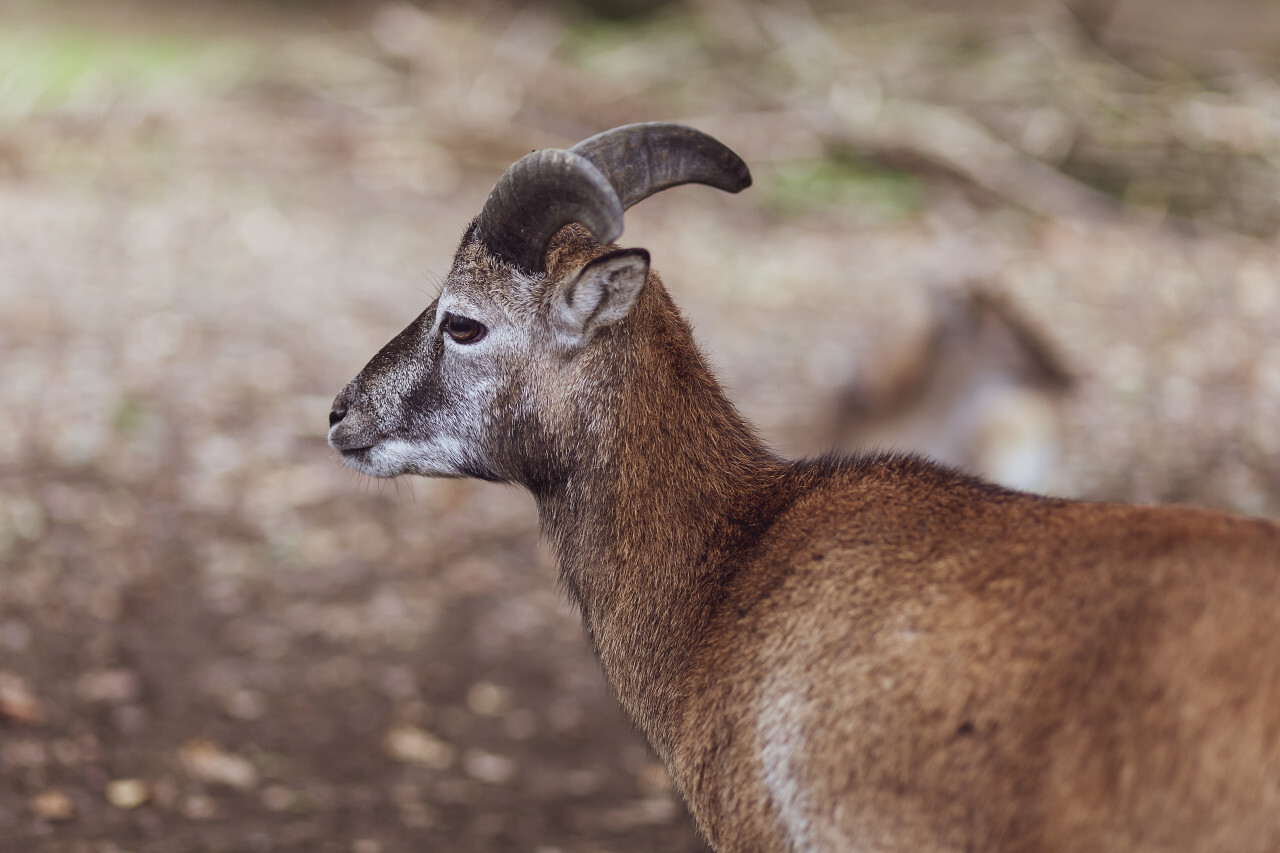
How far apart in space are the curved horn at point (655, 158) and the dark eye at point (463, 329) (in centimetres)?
58

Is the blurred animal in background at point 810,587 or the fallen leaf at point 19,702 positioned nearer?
the blurred animal in background at point 810,587

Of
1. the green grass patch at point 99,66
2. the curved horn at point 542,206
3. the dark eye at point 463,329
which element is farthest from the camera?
the green grass patch at point 99,66

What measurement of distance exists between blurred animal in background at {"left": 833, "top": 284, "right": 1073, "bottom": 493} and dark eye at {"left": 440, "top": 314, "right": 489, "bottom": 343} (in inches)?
199

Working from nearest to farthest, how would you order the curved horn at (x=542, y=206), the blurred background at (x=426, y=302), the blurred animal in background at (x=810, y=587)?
1. the blurred animal in background at (x=810, y=587)
2. the curved horn at (x=542, y=206)
3. the blurred background at (x=426, y=302)

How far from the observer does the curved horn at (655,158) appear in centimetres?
379

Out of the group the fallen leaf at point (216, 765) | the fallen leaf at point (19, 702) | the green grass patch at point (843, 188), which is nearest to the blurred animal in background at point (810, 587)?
the fallen leaf at point (216, 765)

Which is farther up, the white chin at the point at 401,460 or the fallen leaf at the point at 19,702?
the white chin at the point at 401,460

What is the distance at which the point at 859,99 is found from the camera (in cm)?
1440

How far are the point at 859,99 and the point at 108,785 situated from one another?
11494 mm

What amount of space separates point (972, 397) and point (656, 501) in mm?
5437

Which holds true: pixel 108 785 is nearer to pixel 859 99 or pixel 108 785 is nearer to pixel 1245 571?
pixel 1245 571

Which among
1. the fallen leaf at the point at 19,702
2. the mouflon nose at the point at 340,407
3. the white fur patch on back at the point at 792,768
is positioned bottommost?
the fallen leaf at the point at 19,702

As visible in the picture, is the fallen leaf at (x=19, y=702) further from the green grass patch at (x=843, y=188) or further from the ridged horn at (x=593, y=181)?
the green grass patch at (x=843, y=188)

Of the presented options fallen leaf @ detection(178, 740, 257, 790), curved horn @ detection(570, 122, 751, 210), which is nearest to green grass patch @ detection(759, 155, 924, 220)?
fallen leaf @ detection(178, 740, 257, 790)
